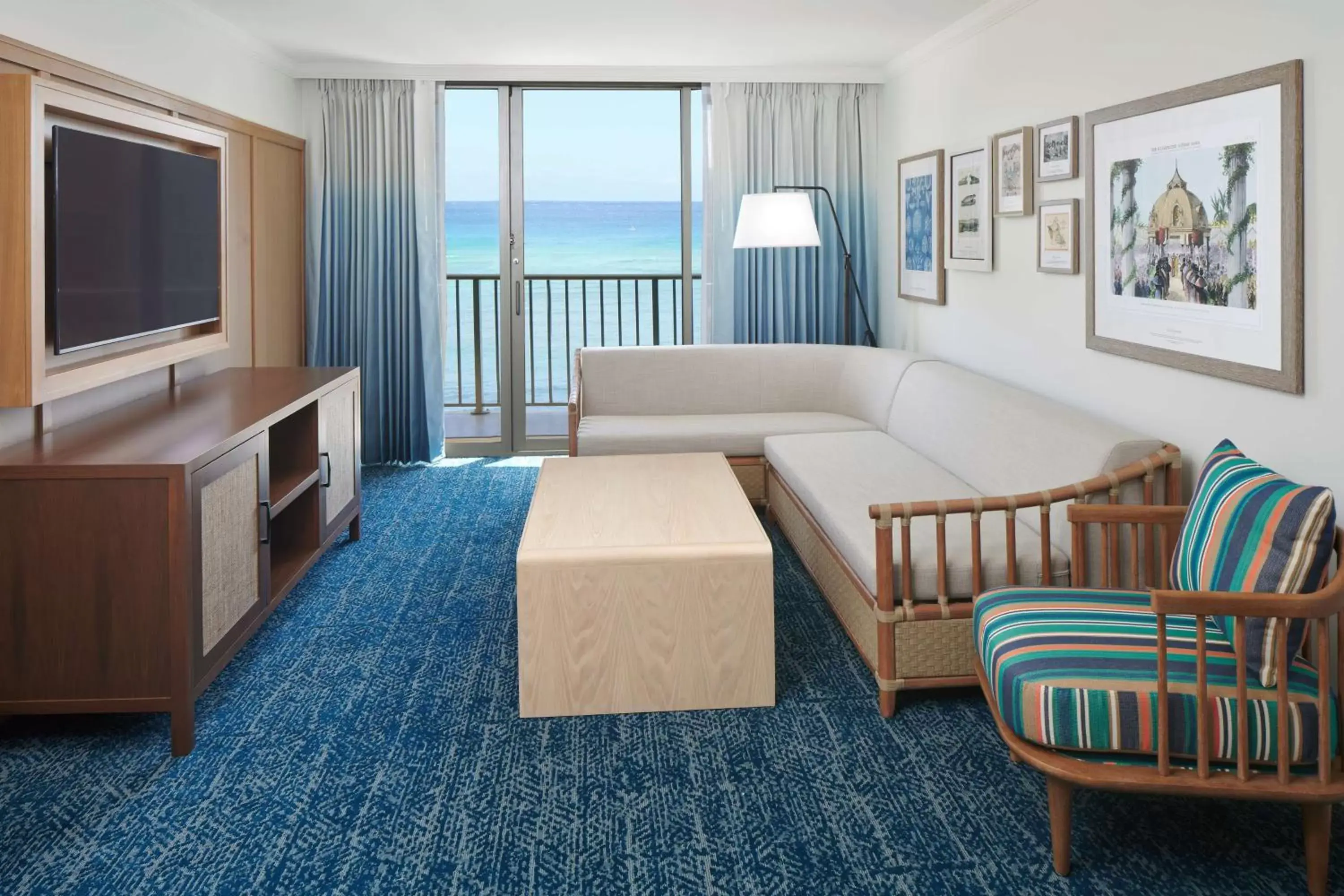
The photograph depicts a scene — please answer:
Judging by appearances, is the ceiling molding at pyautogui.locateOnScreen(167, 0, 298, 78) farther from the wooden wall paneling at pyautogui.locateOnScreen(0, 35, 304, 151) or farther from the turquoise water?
the turquoise water

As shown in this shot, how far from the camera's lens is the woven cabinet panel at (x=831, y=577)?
10.1 feet

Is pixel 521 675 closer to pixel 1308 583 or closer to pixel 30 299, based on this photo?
pixel 30 299

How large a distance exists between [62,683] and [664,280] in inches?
202

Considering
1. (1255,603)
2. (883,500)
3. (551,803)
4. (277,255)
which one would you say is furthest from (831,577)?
(277,255)

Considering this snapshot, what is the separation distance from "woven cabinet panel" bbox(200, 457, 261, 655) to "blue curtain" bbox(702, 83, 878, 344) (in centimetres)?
368

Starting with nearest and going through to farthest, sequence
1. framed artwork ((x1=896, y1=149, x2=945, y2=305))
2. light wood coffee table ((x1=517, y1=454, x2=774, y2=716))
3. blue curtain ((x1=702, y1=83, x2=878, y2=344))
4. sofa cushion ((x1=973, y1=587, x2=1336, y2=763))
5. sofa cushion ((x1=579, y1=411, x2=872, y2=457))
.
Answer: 1. sofa cushion ((x1=973, y1=587, x2=1336, y2=763))
2. light wood coffee table ((x1=517, y1=454, x2=774, y2=716))
3. sofa cushion ((x1=579, y1=411, x2=872, y2=457))
4. framed artwork ((x1=896, y1=149, x2=945, y2=305))
5. blue curtain ((x1=702, y1=83, x2=878, y2=344))

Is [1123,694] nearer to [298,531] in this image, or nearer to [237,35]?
[298,531]

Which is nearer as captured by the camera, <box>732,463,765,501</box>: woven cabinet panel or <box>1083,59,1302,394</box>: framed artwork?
<box>1083,59,1302,394</box>: framed artwork

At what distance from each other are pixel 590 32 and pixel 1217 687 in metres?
4.25

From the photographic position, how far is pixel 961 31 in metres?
4.92

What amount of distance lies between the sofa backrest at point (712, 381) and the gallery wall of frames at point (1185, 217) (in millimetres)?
1593

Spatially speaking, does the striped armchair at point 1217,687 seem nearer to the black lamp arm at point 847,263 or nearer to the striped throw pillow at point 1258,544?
the striped throw pillow at point 1258,544

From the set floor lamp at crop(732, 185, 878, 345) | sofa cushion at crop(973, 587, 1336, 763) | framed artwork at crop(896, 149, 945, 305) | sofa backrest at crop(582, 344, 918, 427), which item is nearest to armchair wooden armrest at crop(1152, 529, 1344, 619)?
sofa cushion at crop(973, 587, 1336, 763)

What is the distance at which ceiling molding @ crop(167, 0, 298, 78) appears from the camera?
4.46 m
